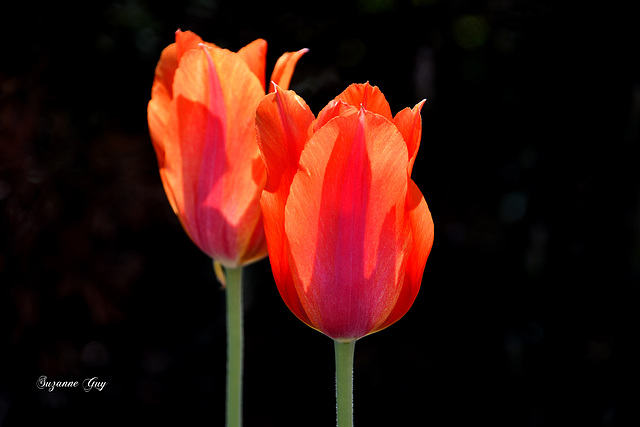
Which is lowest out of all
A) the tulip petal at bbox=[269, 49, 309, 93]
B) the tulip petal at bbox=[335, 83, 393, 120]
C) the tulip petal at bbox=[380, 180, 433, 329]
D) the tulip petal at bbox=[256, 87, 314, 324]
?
the tulip petal at bbox=[380, 180, 433, 329]

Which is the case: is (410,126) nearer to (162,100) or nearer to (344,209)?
(344,209)

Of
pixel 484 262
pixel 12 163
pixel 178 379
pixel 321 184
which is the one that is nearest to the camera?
pixel 321 184

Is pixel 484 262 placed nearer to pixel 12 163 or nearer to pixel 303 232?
pixel 12 163

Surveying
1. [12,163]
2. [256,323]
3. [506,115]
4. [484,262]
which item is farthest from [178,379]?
[506,115]

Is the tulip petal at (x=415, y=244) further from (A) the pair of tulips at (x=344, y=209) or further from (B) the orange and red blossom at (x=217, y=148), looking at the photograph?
(B) the orange and red blossom at (x=217, y=148)

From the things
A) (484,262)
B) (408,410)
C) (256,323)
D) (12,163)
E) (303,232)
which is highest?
(303,232)
